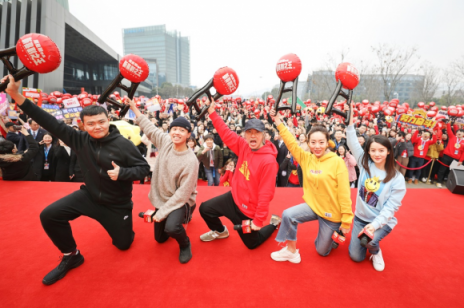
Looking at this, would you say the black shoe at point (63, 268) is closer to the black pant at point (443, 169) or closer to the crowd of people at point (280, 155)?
the crowd of people at point (280, 155)

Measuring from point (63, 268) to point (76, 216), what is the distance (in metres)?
0.49

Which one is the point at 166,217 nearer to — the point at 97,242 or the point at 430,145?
the point at 97,242

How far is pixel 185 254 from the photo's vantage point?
2.54 m

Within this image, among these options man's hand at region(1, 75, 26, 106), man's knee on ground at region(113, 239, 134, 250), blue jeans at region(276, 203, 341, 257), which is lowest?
man's knee on ground at region(113, 239, 134, 250)

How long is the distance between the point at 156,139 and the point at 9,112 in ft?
28.5

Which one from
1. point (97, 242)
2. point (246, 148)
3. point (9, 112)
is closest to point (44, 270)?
point (97, 242)

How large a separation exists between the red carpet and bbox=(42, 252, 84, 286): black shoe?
50 mm

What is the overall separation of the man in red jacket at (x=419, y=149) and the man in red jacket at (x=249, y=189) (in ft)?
23.8

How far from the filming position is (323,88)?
3041 centimetres

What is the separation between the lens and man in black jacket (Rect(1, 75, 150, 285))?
2275 mm

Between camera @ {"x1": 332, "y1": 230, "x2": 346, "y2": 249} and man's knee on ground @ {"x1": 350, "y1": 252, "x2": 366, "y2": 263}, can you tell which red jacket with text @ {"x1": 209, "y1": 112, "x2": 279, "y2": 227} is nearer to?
camera @ {"x1": 332, "y1": 230, "x2": 346, "y2": 249}

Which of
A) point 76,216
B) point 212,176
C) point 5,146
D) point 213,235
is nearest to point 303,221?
point 213,235

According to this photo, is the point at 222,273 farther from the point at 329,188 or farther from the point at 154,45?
the point at 154,45

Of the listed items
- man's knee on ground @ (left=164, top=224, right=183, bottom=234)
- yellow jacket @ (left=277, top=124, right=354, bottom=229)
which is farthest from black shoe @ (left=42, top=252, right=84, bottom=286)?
yellow jacket @ (left=277, top=124, right=354, bottom=229)
